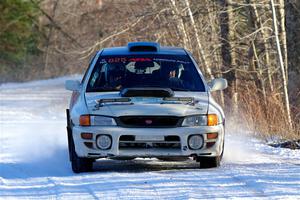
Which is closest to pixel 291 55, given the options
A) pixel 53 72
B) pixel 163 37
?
pixel 163 37

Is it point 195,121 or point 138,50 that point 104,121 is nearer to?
point 195,121

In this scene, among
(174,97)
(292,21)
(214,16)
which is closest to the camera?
(174,97)

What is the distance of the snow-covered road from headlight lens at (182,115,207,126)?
21.5 inches

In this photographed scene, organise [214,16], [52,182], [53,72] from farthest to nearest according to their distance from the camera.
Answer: [53,72] < [214,16] < [52,182]

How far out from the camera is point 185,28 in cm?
2414

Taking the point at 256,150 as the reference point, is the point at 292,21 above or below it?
above

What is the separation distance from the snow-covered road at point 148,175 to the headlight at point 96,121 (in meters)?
0.57

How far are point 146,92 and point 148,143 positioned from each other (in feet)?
2.25

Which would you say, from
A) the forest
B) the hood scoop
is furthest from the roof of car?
the forest

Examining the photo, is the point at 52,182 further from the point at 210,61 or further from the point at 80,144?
the point at 210,61

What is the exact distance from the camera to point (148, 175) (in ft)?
34.1

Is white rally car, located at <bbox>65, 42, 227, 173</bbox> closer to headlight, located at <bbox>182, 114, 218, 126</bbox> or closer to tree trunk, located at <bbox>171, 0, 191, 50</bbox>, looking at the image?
headlight, located at <bbox>182, 114, 218, 126</bbox>

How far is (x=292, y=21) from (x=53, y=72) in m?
33.7

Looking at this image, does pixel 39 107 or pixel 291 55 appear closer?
pixel 291 55
